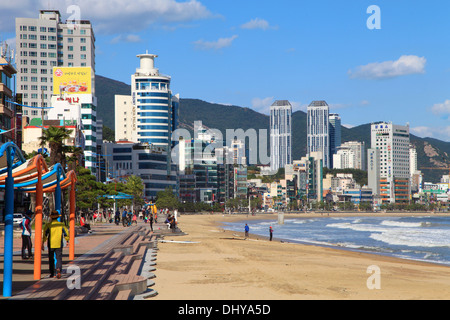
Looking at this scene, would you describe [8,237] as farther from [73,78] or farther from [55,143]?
[73,78]

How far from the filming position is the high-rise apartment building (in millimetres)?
168500

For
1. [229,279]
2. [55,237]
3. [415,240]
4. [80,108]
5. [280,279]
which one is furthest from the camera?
[80,108]

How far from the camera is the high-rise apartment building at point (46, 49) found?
168 metres

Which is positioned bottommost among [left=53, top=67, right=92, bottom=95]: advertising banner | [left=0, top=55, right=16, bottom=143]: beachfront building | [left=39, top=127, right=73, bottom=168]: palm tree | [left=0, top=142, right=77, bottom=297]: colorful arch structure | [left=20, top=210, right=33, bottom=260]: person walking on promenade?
[left=20, top=210, right=33, bottom=260]: person walking on promenade

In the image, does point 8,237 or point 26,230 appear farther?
point 26,230

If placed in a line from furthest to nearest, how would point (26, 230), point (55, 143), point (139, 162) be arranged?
point (139, 162)
point (55, 143)
point (26, 230)

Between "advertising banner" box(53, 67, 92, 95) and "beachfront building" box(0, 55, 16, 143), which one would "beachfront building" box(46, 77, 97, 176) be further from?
"beachfront building" box(0, 55, 16, 143)

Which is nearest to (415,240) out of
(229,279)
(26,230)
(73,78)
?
(229,279)

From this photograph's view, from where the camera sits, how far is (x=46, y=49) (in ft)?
559

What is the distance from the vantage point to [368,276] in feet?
78.1

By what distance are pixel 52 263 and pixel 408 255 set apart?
28.8 m

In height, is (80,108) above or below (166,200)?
above

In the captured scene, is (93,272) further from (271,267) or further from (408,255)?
(408,255)

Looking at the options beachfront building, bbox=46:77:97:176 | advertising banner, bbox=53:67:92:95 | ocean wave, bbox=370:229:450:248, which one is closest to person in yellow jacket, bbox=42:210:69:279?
ocean wave, bbox=370:229:450:248
